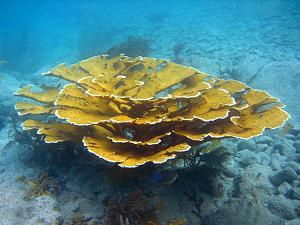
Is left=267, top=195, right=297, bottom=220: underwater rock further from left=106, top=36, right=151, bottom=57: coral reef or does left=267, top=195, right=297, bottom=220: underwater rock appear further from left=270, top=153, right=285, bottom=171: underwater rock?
left=106, top=36, right=151, bottom=57: coral reef

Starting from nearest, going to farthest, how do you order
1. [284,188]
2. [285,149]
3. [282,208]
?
[282,208] < [284,188] < [285,149]

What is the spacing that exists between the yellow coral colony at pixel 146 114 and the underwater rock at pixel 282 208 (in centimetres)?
149

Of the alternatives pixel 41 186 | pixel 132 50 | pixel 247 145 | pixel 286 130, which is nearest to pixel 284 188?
pixel 247 145

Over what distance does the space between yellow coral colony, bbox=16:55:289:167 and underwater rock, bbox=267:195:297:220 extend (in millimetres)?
1492

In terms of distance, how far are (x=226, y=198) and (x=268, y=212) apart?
0.66 m

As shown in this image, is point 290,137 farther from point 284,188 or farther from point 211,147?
point 211,147

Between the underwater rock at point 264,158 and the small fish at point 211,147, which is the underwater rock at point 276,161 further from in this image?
the small fish at point 211,147

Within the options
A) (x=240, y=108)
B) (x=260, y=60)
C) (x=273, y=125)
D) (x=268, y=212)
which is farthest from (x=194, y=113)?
(x=260, y=60)

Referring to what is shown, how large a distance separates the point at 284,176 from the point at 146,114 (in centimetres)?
307

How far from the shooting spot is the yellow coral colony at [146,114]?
3867 millimetres

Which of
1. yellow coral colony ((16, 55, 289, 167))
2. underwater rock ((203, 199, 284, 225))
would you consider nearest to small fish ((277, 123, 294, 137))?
yellow coral colony ((16, 55, 289, 167))

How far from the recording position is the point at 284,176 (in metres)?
5.41

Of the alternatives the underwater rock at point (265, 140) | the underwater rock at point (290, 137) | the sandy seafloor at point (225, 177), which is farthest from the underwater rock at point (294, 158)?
the underwater rock at point (290, 137)

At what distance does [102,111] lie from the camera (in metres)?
4.32
